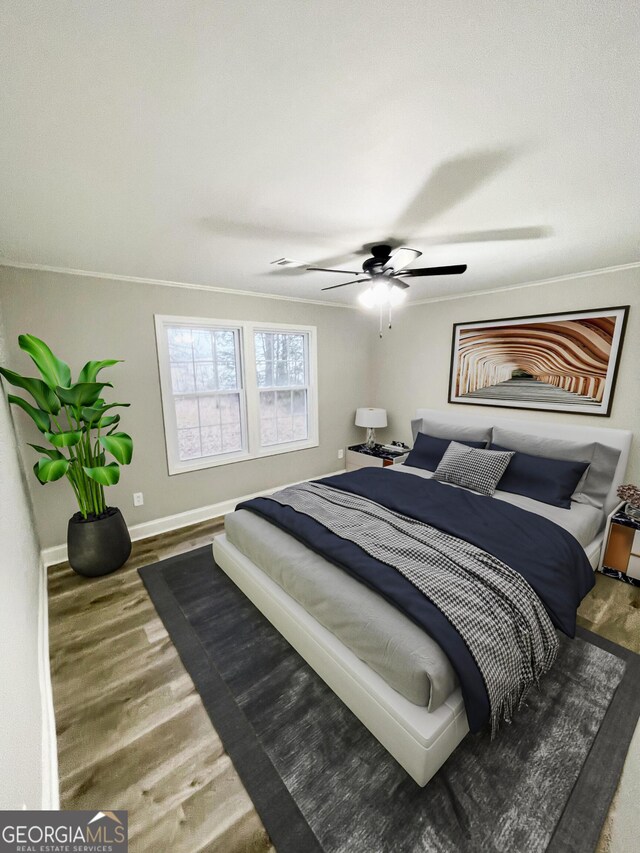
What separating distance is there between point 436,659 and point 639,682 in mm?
1297

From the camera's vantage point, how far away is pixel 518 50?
0.85m

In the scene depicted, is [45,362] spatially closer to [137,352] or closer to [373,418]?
[137,352]

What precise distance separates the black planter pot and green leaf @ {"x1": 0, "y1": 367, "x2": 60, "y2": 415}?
0.86m

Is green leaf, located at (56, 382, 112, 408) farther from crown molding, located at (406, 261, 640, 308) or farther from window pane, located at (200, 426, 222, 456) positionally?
crown molding, located at (406, 261, 640, 308)

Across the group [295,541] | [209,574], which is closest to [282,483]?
[209,574]

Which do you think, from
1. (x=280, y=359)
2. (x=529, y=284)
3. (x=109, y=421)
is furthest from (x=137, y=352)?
(x=529, y=284)

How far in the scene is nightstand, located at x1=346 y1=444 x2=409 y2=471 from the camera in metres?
4.05

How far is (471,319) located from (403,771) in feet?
12.2

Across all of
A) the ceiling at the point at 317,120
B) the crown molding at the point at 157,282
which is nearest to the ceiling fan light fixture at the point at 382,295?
the ceiling at the point at 317,120

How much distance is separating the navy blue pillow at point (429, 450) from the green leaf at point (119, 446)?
262 centimetres

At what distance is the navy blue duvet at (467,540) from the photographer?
4.45ft

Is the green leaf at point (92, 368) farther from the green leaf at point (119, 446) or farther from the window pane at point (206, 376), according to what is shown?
the window pane at point (206, 376)

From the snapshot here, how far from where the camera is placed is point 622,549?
2.48 m

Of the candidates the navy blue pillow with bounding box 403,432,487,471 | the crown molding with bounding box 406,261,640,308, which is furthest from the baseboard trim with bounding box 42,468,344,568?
the crown molding with bounding box 406,261,640,308
